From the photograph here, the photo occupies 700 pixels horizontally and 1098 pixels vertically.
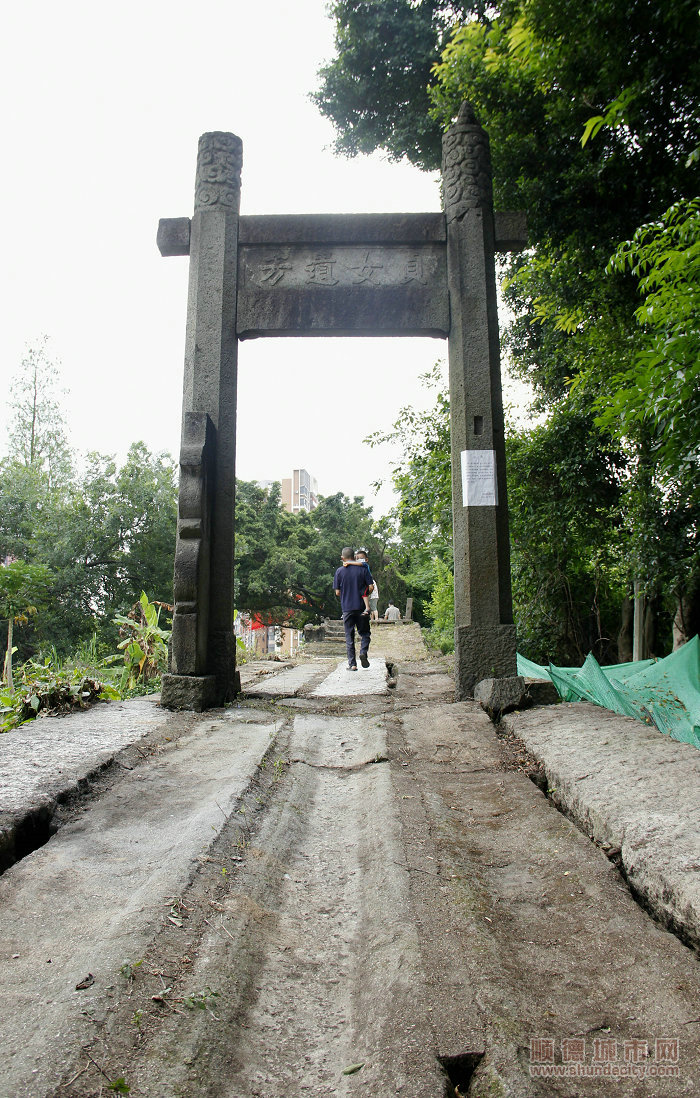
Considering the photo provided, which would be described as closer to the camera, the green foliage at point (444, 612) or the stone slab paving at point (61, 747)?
the stone slab paving at point (61, 747)

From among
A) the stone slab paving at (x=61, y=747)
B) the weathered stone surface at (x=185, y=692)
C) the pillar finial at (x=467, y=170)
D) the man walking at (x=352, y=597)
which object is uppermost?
the pillar finial at (x=467, y=170)

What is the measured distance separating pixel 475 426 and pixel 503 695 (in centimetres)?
198

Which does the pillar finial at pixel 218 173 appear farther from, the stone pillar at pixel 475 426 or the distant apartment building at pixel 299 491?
the distant apartment building at pixel 299 491

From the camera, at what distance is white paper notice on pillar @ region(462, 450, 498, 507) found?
4.79m

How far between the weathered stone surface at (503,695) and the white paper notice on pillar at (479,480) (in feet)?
4.29

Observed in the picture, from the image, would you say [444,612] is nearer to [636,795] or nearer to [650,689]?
[650,689]

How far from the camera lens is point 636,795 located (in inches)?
88.1

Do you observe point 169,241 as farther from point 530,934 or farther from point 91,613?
point 91,613

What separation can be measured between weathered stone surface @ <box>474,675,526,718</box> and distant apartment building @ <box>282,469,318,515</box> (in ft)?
183

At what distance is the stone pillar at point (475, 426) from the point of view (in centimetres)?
468

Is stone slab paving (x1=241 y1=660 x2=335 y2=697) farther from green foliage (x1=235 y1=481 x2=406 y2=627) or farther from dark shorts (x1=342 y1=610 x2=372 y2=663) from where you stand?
green foliage (x1=235 y1=481 x2=406 y2=627)

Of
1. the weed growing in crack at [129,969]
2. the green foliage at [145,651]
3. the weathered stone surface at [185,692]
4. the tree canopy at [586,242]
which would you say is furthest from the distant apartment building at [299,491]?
the weed growing in crack at [129,969]

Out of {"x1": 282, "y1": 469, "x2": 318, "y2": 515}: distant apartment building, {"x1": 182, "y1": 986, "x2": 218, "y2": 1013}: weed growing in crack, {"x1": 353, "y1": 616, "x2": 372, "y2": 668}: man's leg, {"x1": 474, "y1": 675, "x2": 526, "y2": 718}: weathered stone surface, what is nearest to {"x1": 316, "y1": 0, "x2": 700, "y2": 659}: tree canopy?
{"x1": 474, "y1": 675, "x2": 526, "y2": 718}: weathered stone surface

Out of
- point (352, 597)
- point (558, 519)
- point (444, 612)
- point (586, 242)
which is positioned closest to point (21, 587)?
point (444, 612)
